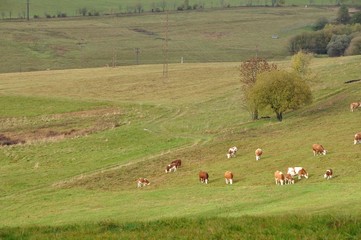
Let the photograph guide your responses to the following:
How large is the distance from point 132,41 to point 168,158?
4772 inches

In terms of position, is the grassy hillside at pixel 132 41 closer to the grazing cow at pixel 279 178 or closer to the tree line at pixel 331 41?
the tree line at pixel 331 41

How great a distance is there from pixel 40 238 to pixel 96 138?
4707 cm

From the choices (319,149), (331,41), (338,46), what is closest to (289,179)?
(319,149)

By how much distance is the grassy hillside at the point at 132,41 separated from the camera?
14675cm

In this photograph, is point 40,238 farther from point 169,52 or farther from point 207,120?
point 169,52

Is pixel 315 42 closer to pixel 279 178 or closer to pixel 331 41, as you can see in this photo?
pixel 331 41

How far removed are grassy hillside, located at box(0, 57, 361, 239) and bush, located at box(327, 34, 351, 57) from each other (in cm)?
3000

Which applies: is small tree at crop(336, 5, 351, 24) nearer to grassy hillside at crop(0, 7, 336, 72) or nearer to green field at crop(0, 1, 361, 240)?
grassy hillside at crop(0, 7, 336, 72)

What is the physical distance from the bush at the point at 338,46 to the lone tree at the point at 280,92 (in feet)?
233

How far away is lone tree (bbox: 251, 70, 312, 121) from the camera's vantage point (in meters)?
61.1

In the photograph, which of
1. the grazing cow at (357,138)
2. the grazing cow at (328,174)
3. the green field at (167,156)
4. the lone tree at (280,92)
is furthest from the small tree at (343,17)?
the grazing cow at (328,174)

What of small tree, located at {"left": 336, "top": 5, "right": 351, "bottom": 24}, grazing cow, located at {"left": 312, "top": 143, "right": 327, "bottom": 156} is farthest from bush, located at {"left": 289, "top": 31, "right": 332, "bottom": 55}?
grazing cow, located at {"left": 312, "top": 143, "right": 327, "bottom": 156}

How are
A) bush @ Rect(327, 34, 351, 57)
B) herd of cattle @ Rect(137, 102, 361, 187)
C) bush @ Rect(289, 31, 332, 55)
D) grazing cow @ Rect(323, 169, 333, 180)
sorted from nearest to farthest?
grazing cow @ Rect(323, 169, 333, 180), herd of cattle @ Rect(137, 102, 361, 187), bush @ Rect(327, 34, 351, 57), bush @ Rect(289, 31, 332, 55)

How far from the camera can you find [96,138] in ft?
217
